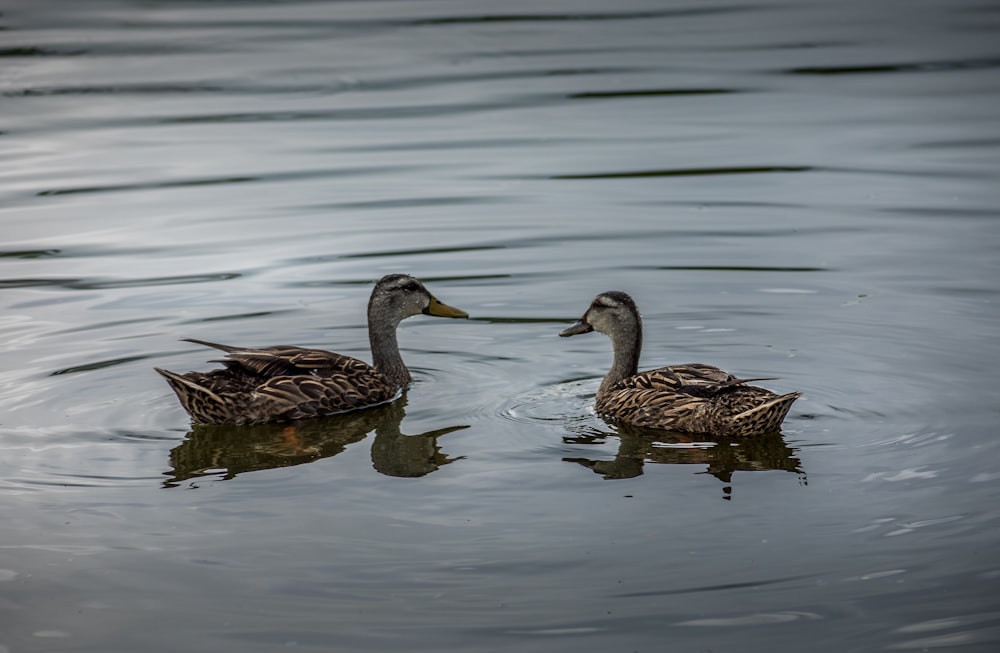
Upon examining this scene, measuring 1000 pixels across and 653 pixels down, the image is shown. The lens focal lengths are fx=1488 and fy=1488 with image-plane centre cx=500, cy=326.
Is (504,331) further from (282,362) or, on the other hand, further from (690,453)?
(690,453)

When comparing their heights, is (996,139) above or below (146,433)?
above

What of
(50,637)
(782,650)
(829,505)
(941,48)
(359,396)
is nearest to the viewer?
(782,650)

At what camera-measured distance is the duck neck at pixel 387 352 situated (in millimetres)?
10180

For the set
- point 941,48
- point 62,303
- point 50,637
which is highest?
point 941,48

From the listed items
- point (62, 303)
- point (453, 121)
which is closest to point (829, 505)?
point (62, 303)

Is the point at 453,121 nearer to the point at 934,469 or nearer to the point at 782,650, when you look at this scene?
the point at 934,469

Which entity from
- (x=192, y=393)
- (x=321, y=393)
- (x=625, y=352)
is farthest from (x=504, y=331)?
(x=192, y=393)

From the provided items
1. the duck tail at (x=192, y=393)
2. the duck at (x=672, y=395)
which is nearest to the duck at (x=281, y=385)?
the duck tail at (x=192, y=393)

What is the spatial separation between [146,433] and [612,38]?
722 inches

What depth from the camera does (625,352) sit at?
962 cm

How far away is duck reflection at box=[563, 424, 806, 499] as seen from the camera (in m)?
8.00

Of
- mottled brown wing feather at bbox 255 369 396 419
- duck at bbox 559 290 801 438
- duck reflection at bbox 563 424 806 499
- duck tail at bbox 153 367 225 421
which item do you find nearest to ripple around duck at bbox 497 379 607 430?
duck at bbox 559 290 801 438

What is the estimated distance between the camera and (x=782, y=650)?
5781 millimetres

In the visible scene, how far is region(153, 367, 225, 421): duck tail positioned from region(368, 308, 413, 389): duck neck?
1476 millimetres
